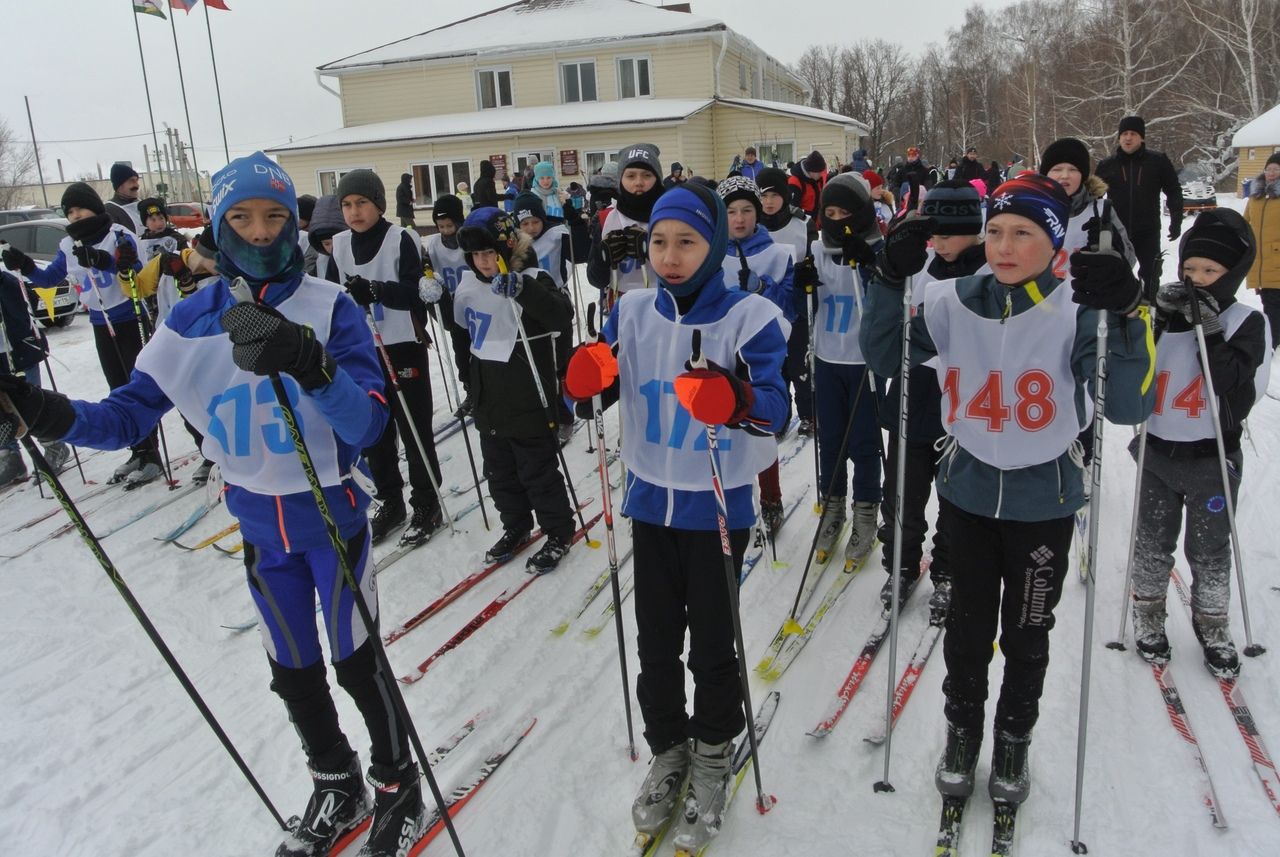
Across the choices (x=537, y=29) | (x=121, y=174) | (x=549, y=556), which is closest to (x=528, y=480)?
(x=549, y=556)

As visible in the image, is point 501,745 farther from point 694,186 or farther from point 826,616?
point 694,186

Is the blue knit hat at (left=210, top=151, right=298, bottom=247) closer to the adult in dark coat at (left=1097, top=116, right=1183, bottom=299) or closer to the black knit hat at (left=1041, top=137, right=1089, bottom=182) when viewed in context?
the black knit hat at (left=1041, top=137, right=1089, bottom=182)

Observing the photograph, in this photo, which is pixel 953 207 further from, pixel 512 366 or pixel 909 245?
pixel 512 366

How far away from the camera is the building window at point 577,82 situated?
27.7m

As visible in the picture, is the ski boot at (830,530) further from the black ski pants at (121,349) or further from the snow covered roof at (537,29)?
the snow covered roof at (537,29)

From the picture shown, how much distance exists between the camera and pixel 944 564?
402 cm

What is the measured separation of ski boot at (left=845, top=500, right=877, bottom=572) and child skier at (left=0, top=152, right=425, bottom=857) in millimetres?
2722

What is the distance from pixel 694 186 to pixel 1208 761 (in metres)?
2.77

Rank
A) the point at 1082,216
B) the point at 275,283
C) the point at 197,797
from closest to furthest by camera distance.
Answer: the point at 275,283 < the point at 197,797 < the point at 1082,216

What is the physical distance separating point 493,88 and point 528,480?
26.9 metres

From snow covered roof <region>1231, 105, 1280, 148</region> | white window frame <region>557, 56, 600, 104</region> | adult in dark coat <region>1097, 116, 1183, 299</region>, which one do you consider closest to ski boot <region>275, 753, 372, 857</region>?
adult in dark coat <region>1097, 116, 1183, 299</region>

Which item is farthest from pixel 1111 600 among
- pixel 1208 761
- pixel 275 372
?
pixel 275 372

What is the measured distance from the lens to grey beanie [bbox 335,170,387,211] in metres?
4.89

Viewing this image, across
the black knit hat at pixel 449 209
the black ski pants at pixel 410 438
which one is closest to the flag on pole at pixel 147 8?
the black knit hat at pixel 449 209
